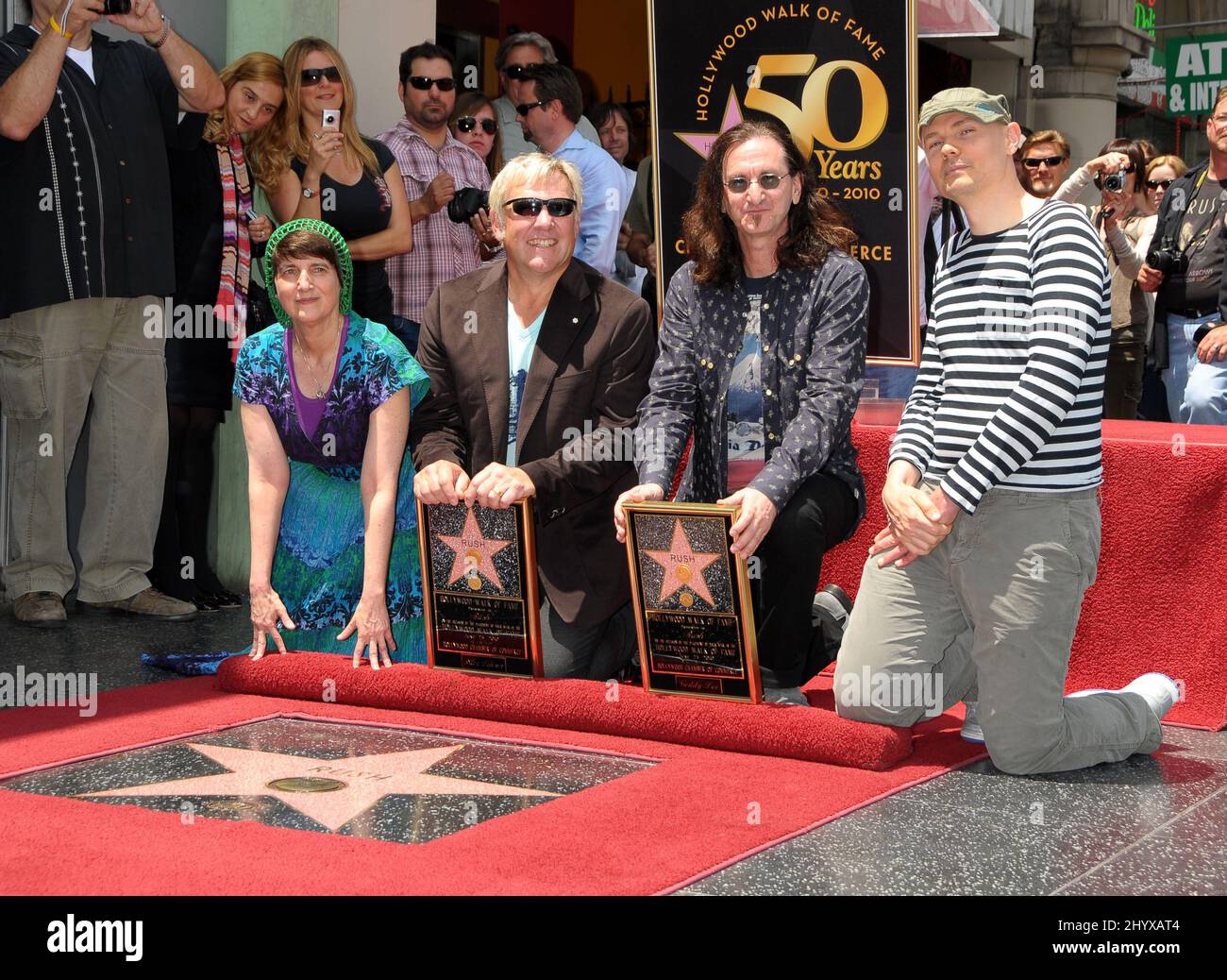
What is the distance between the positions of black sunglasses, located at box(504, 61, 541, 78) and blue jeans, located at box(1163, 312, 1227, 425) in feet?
8.83

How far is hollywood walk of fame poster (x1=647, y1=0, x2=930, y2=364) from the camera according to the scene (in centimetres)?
520

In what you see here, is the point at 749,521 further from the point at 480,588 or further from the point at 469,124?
the point at 469,124

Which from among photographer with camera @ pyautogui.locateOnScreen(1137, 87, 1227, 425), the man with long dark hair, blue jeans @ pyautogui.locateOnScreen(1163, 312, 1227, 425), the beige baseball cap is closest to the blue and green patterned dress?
the man with long dark hair

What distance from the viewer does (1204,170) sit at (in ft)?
20.3

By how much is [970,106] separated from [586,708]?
1.74 metres

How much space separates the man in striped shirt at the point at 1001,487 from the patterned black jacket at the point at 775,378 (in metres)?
0.27

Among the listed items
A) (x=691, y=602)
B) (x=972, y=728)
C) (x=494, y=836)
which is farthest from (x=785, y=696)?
(x=494, y=836)

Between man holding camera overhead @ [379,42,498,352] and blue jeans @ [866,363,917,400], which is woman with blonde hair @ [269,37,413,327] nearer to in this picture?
man holding camera overhead @ [379,42,498,352]

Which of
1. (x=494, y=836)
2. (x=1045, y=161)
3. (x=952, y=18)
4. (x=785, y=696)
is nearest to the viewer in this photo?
(x=494, y=836)

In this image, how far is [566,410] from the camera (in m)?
4.44

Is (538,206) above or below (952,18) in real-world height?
below

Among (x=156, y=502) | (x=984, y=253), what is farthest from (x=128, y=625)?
(x=984, y=253)

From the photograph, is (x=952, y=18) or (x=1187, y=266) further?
(x=952, y=18)

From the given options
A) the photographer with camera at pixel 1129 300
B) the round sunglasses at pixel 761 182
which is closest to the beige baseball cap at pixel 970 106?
the round sunglasses at pixel 761 182
